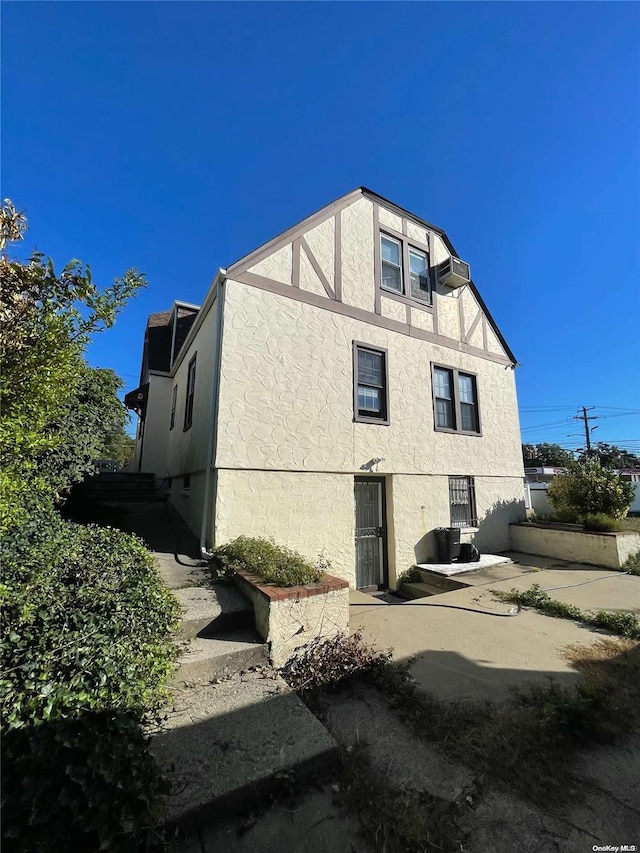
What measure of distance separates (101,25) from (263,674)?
28.7ft

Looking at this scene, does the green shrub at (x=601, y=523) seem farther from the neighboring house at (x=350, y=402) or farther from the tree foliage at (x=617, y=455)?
the tree foliage at (x=617, y=455)

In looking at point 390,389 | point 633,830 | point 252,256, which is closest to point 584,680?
point 633,830

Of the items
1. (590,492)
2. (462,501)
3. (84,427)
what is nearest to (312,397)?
(84,427)

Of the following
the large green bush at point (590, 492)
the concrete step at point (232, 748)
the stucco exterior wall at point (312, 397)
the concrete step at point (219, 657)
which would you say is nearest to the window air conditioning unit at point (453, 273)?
the stucco exterior wall at point (312, 397)

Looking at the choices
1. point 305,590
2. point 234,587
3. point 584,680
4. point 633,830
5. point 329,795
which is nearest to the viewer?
point 633,830

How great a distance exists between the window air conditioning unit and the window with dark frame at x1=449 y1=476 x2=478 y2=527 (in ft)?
17.6

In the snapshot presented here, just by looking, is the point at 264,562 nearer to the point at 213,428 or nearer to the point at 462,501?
the point at 213,428

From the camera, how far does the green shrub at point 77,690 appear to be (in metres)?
1.54

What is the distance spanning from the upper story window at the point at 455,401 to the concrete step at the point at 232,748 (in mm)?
7237

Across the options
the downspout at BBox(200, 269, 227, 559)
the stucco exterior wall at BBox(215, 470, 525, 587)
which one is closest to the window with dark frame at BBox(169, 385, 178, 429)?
the downspout at BBox(200, 269, 227, 559)

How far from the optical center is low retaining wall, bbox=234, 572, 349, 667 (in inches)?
138

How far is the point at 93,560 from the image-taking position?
3445mm

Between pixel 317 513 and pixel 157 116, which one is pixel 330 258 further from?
pixel 317 513

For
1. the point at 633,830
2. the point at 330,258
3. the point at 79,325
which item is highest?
the point at 330,258
